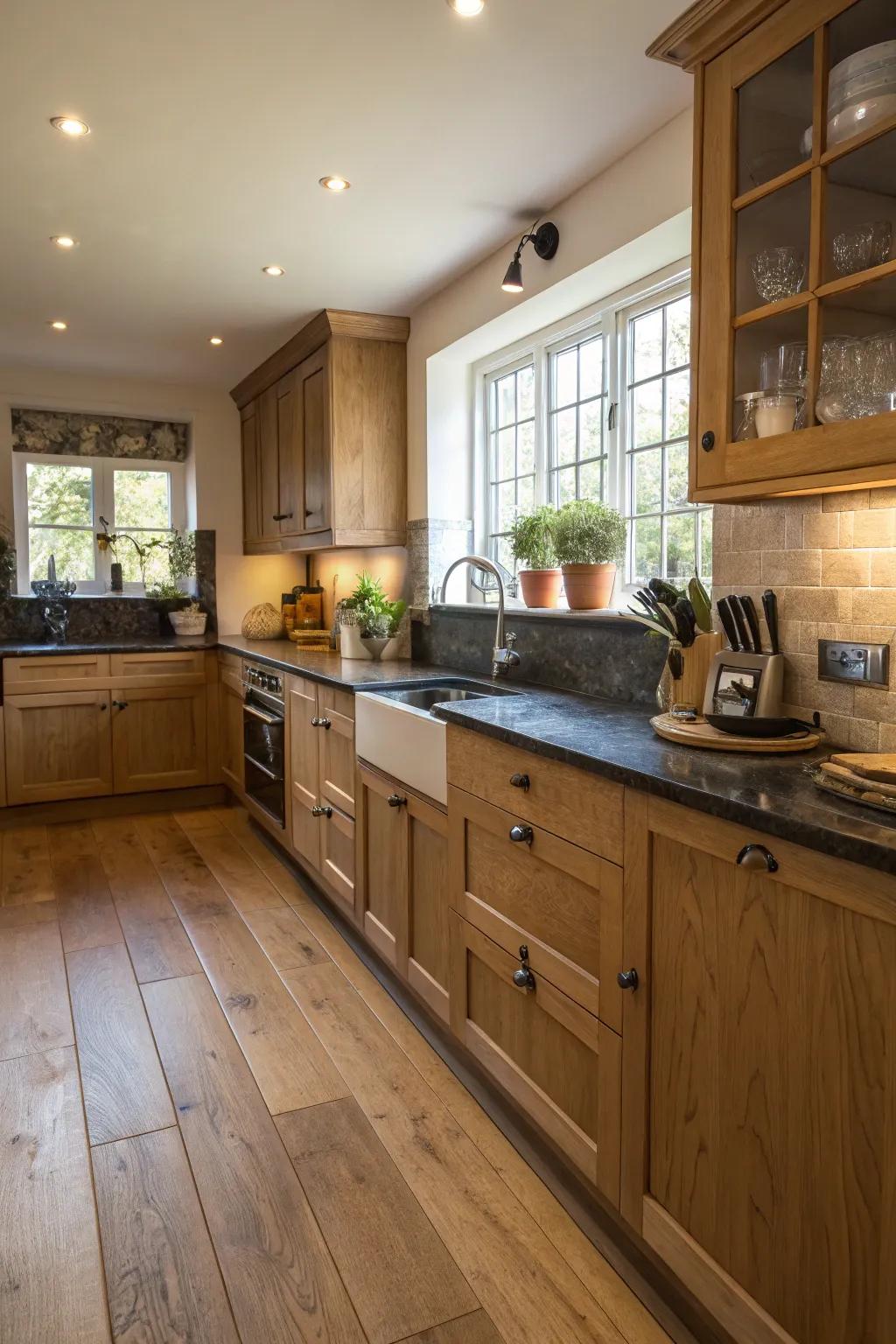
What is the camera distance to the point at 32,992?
8.71 ft

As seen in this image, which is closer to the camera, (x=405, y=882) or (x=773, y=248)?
(x=773, y=248)

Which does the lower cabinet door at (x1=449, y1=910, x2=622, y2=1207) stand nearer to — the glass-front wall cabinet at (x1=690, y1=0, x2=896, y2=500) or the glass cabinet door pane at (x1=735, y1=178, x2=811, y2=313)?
the glass-front wall cabinet at (x1=690, y1=0, x2=896, y2=500)

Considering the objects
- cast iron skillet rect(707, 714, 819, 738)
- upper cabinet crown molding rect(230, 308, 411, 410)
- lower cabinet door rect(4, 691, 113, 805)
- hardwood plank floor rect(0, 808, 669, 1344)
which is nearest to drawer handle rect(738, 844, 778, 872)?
cast iron skillet rect(707, 714, 819, 738)

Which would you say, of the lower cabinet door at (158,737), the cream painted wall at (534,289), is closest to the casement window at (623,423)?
the cream painted wall at (534,289)

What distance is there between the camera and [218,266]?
129 inches

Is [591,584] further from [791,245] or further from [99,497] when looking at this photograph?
[99,497]

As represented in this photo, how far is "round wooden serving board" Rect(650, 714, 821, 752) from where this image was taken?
5.19 feet

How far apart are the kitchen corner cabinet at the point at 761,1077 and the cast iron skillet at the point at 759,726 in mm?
305

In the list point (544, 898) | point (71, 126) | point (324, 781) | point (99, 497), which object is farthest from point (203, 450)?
point (544, 898)

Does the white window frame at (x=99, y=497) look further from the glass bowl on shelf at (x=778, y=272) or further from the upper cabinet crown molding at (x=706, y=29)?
the glass bowl on shelf at (x=778, y=272)

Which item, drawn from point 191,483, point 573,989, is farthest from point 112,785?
point 573,989

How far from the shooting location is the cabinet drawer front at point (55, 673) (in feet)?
14.4

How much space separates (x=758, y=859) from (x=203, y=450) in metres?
4.71

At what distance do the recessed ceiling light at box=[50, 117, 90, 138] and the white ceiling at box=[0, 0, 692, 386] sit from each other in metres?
0.03
